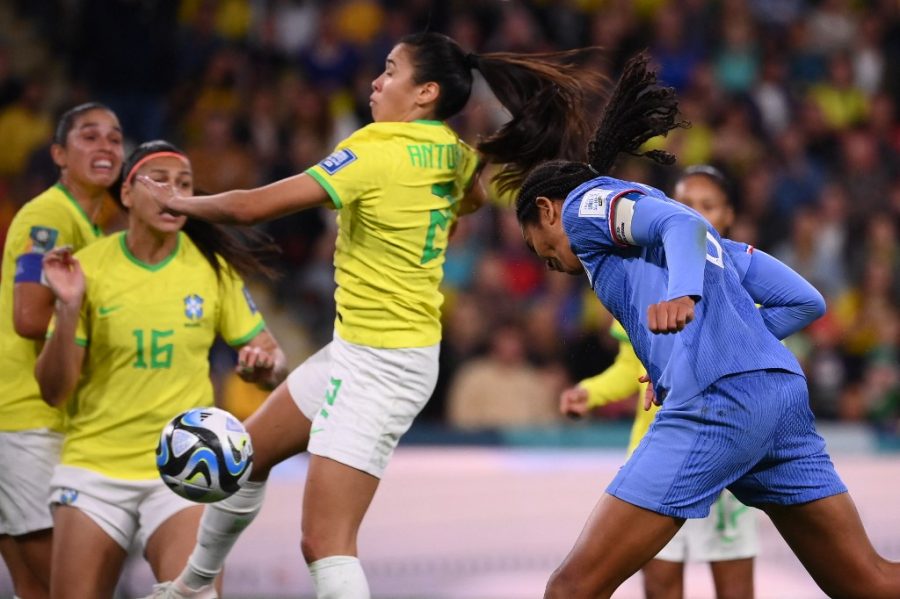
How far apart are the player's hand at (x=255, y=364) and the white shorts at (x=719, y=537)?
5.59 feet

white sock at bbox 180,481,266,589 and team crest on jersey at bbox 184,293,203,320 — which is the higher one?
team crest on jersey at bbox 184,293,203,320

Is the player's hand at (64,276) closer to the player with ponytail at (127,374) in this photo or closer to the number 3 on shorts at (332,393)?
the player with ponytail at (127,374)

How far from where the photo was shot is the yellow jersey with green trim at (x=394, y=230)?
4629 millimetres

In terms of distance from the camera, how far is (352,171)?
4535 millimetres

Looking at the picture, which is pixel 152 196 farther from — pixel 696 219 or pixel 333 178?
pixel 696 219

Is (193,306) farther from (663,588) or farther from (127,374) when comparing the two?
(663,588)

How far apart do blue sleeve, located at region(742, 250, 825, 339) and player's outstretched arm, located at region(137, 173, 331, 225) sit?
4.70ft

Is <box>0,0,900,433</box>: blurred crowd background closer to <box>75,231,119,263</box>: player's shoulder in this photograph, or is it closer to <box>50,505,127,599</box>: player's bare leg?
<box>75,231,119,263</box>: player's shoulder

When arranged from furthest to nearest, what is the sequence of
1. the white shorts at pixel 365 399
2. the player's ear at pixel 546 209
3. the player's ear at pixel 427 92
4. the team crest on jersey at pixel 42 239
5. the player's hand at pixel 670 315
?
the team crest on jersey at pixel 42 239 → the player's ear at pixel 427 92 → the white shorts at pixel 365 399 → the player's ear at pixel 546 209 → the player's hand at pixel 670 315

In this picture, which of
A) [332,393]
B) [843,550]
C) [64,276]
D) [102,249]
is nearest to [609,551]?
[843,550]

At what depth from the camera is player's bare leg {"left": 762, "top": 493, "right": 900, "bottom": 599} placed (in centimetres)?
414

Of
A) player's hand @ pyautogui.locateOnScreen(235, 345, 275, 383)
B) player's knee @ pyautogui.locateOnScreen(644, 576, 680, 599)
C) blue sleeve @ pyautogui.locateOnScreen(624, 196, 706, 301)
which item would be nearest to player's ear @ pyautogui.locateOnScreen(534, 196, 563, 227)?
blue sleeve @ pyautogui.locateOnScreen(624, 196, 706, 301)

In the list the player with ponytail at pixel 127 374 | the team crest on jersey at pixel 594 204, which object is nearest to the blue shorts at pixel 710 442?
the team crest on jersey at pixel 594 204

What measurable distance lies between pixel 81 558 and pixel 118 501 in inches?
9.7
